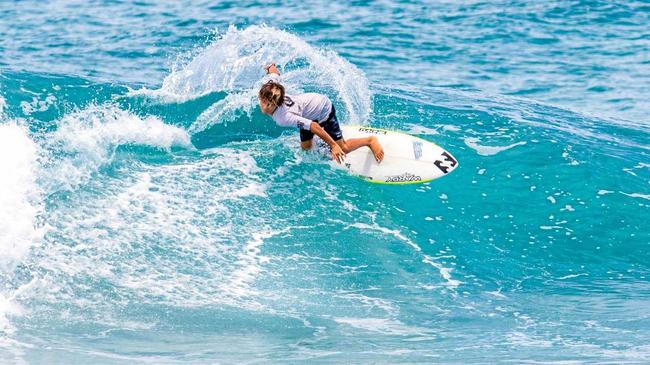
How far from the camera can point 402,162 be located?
1264 cm

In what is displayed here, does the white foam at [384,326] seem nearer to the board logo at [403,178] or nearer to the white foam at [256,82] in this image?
the board logo at [403,178]

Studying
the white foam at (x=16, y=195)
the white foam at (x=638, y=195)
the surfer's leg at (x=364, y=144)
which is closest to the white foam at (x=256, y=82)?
the surfer's leg at (x=364, y=144)

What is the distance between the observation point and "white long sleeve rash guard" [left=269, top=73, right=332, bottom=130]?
445 inches

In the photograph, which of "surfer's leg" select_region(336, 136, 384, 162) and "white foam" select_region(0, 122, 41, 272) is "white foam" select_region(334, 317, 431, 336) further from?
"white foam" select_region(0, 122, 41, 272)

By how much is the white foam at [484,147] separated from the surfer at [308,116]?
6.88 ft

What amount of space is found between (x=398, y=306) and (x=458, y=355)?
1.35 meters

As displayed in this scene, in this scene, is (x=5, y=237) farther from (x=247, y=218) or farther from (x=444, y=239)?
(x=444, y=239)

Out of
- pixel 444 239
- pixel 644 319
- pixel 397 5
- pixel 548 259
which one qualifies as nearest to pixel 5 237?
pixel 444 239

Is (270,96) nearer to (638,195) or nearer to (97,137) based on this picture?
(97,137)

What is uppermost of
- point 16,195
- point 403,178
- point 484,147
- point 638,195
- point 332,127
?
point 484,147

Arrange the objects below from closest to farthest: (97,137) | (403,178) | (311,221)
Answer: (311,221)
(403,178)
(97,137)

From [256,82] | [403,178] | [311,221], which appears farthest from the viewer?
[256,82]

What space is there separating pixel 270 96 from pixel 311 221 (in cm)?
189

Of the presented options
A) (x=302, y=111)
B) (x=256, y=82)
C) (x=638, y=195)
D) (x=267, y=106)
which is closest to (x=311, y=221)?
(x=302, y=111)
